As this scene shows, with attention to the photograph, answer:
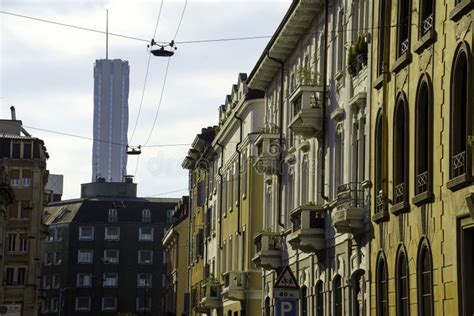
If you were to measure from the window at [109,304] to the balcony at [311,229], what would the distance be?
9913cm

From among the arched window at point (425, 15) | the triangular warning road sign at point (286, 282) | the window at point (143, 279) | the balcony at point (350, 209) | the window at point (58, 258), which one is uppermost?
the window at point (58, 258)

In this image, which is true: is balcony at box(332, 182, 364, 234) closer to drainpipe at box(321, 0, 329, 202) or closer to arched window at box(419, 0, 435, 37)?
drainpipe at box(321, 0, 329, 202)

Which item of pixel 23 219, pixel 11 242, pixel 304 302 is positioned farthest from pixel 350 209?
pixel 23 219

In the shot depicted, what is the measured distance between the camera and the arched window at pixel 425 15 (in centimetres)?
2511

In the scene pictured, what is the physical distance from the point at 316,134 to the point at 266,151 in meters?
7.65

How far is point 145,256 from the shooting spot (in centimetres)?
13538

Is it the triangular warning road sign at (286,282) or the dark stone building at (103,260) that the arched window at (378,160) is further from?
the dark stone building at (103,260)

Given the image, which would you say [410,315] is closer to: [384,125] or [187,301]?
[384,125]

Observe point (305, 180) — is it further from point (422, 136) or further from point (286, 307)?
point (422, 136)

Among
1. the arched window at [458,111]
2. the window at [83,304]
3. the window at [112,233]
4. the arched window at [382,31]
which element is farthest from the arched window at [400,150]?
the window at [112,233]

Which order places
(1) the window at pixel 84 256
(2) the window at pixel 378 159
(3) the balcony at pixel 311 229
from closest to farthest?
(2) the window at pixel 378 159 → (3) the balcony at pixel 311 229 → (1) the window at pixel 84 256

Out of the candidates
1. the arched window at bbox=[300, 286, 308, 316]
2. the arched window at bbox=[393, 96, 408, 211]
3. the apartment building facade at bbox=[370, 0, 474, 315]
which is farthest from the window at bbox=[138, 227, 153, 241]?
the arched window at bbox=[393, 96, 408, 211]

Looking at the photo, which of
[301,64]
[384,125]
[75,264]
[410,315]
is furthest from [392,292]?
[75,264]

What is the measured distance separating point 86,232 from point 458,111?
114m
